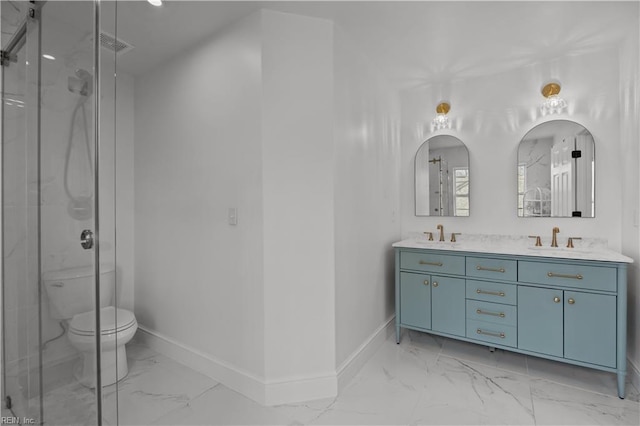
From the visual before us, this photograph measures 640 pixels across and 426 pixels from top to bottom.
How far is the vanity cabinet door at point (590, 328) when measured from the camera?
6.16ft

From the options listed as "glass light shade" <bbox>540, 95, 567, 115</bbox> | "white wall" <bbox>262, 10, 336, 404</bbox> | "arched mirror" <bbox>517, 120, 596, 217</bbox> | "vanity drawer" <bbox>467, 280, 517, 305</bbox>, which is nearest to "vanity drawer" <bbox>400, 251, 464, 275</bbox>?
"vanity drawer" <bbox>467, 280, 517, 305</bbox>

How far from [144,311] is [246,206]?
1515 mm

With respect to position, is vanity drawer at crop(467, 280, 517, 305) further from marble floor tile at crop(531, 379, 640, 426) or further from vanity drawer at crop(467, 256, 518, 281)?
marble floor tile at crop(531, 379, 640, 426)

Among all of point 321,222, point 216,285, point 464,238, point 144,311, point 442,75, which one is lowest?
point 144,311

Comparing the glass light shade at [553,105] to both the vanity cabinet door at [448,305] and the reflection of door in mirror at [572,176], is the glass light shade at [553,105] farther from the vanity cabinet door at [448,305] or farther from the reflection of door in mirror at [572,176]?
the vanity cabinet door at [448,305]

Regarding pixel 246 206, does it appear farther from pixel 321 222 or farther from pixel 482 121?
pixel 482 121

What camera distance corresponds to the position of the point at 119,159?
103 inches

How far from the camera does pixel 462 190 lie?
2.83 metres

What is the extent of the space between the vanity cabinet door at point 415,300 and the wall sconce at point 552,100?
1.64m

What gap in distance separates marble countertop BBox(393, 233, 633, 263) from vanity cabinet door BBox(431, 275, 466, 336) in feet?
0.88

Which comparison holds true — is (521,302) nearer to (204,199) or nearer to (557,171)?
(557,171)

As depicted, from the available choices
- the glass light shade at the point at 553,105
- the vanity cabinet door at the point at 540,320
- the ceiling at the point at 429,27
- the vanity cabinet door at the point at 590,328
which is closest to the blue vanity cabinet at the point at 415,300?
the vanity cabinet door at the point at 540,320

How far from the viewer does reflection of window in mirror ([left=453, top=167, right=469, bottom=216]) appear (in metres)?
2.82

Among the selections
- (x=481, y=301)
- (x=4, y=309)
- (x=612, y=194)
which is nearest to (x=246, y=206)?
(x=4, y=309)
